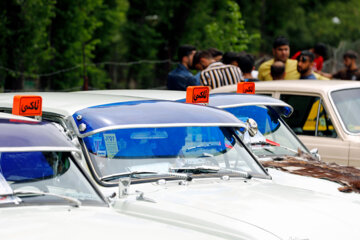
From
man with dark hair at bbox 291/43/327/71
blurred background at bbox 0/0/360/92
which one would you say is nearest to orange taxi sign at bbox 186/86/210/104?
man with dark hair at bbox 291/43/327/71

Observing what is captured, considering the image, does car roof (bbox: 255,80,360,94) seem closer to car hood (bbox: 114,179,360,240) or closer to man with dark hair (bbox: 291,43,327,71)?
car hood (bbox: 114,179,360,240)

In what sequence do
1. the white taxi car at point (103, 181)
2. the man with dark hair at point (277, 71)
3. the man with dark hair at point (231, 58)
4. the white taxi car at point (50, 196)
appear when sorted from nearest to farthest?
the white taxi car at point (50, 196), the white taxi car at point (103, 181), the man with dark hair at point (277, 71), the man with dark hair at point (231, 58)

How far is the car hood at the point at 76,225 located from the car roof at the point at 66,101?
1263mm

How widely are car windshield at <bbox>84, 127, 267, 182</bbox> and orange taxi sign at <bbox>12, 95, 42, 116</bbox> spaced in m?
0.40

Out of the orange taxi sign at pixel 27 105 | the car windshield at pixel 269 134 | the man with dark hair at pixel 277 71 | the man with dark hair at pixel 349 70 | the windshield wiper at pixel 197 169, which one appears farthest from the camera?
the man with dark hair at pixel 349 70

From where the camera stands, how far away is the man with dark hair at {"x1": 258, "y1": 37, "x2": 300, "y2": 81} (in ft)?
35.4

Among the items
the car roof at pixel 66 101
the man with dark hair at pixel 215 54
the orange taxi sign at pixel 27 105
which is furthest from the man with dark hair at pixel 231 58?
the orange taxi sign at pixel 27 105

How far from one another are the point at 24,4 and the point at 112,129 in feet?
38.7

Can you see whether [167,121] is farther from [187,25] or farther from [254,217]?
[187,25]

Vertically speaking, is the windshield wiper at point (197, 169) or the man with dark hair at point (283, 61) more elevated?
the man with dark hair at point (283, 61)

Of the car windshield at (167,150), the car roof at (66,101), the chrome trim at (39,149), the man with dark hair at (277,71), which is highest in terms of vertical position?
the man with dark hair at (277,71)

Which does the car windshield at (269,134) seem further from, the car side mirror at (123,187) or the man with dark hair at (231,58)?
the man with dark hair at (231,58)

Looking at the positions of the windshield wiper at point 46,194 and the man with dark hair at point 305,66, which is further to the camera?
the man with dark hair at point 305,66

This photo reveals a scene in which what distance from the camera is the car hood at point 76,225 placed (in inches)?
141
